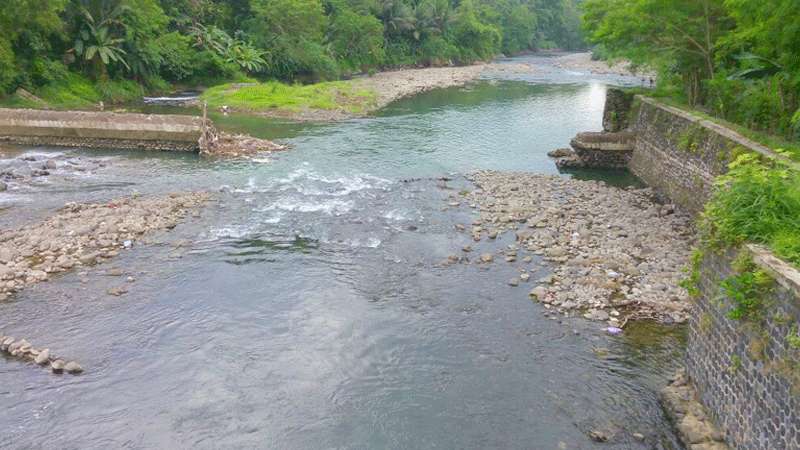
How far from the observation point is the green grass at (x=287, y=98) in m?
40.2

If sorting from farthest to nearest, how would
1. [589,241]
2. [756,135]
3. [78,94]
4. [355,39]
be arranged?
[355,39] < [78,94] < [756,135] < [589,241]

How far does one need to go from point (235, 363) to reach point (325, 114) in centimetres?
2851

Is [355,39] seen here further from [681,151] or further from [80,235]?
[80,235]

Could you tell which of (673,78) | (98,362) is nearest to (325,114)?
(673,78)

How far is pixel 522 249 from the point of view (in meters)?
17.6

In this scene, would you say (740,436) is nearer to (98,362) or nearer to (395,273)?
(395,273)

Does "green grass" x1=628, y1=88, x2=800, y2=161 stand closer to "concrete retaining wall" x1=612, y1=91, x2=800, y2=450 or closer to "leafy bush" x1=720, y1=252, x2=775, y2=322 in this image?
"concrete retaining wall" x1=612, y1=91, x2=800, y2=450

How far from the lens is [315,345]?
1257 cm

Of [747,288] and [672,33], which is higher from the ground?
[672,33]

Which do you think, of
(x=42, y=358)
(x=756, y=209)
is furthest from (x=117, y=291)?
(x=756, y=209)

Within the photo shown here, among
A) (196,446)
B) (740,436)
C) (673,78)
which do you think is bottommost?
(196,446)

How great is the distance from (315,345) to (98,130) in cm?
2178

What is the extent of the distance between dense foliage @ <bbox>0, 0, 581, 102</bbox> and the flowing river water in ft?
62.6

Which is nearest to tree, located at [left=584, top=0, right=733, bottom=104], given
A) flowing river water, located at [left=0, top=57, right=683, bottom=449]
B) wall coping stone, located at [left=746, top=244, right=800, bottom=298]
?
flowing river water, located at [left=0, top=57, right=683, bottom=449]
